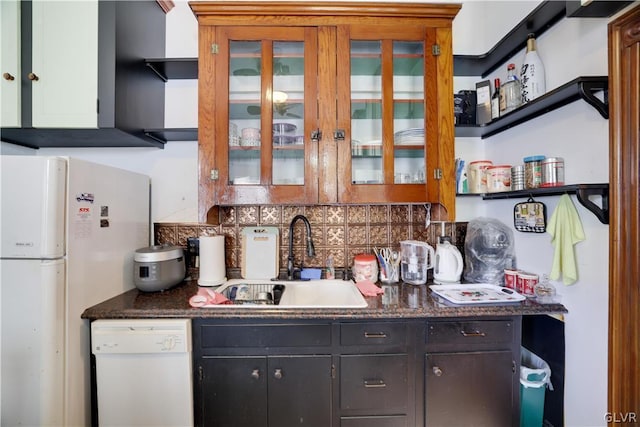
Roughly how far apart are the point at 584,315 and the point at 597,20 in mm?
1222

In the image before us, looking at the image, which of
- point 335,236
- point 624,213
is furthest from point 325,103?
point 624,213

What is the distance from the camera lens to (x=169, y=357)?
1.15 m

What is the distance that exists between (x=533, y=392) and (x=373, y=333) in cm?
88

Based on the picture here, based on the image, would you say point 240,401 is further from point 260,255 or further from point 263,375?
point 260,255

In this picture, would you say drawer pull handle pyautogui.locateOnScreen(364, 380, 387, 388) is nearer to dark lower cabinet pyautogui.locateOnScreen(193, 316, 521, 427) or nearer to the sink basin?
dark lower cabinet pyautogui.locateOnScreen(193, 316, 521, 427)

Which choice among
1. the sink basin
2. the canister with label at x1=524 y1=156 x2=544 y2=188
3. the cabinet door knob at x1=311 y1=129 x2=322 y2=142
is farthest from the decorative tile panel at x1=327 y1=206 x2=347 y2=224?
the canister with label at x1=524 y1=156 x2=544 y2=188

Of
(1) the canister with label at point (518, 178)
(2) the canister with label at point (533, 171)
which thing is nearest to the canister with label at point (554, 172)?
(2) the canister with label at point (533, 171)

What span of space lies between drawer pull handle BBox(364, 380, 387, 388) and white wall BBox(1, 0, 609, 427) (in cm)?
86

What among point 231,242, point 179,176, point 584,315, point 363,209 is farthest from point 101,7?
point 584,315

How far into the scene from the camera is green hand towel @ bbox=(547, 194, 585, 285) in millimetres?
1114

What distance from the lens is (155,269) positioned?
54.2 inches

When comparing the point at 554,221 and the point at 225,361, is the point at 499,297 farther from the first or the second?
the point at 225,361

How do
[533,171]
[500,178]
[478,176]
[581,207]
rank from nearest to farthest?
[581,207]
[533,171]
[500,178]
[478,176]

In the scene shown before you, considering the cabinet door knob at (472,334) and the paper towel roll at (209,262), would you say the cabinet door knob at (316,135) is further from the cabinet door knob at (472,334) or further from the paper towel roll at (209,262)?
the cabinet door knob at (472,334)
